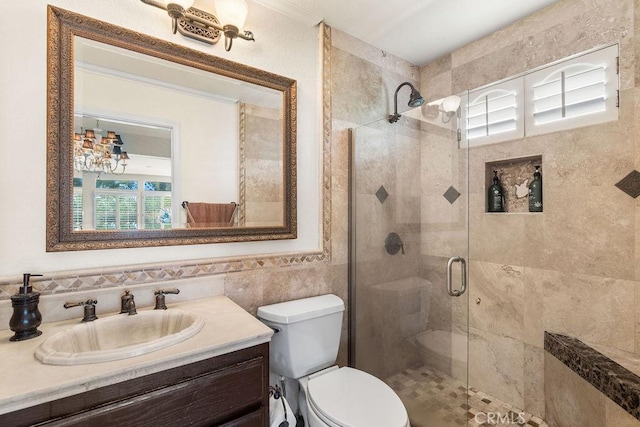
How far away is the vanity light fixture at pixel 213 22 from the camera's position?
4.71ft

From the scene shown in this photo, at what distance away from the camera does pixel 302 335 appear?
152cm

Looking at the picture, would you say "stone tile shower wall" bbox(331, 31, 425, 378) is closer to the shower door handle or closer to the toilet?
the shower door handle

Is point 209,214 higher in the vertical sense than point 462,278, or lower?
higher

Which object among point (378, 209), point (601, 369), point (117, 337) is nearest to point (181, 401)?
point (117, 337)

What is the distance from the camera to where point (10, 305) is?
3.59 feet

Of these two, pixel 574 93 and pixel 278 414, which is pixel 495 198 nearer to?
pixel 574 93

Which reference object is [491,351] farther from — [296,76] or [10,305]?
[10,305]

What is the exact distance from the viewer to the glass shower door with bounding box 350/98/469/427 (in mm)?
1574

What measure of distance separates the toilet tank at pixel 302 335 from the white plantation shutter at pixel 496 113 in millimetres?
1396

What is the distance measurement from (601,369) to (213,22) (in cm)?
251

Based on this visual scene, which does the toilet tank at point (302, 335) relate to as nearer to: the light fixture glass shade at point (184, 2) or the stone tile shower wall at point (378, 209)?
the stone tile shower wall at point (378, 209)

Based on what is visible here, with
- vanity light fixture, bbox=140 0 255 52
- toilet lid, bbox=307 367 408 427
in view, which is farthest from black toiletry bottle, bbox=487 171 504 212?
vanity light fixture, bbox=140 0 255 52

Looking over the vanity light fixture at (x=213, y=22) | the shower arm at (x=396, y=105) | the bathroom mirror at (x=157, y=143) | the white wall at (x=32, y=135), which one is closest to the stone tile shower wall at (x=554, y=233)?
the shower arm at (x=396, y=105)

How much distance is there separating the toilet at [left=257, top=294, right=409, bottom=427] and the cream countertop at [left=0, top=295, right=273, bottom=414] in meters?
0.36
